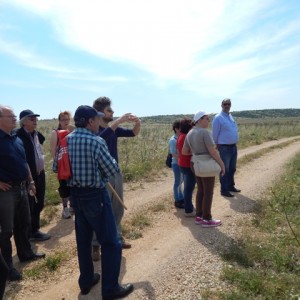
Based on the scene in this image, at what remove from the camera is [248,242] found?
5059 millimetres

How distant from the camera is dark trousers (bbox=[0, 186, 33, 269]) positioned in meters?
4.25

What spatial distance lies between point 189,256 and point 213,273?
574 mm

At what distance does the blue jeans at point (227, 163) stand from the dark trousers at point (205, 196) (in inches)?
81.6

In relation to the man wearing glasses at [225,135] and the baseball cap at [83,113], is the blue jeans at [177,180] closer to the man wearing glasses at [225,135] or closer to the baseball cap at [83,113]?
the man wearing glasses at [225,135]

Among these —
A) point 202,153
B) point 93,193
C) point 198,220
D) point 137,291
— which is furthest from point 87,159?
point 198,220

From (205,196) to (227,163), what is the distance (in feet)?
7.72

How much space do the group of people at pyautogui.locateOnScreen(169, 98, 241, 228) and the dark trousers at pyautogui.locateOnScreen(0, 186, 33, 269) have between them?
2.86 metres

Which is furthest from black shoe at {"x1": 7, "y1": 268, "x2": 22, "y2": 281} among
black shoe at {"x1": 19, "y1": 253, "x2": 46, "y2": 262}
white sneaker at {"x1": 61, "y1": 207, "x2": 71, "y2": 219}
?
white sneaker at {"x1": 61, "y1": 207, "x2": 71, "y2": 219}

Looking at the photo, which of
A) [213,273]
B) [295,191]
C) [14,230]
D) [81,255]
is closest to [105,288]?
[81,255]

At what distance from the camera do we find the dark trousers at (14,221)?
425 cm

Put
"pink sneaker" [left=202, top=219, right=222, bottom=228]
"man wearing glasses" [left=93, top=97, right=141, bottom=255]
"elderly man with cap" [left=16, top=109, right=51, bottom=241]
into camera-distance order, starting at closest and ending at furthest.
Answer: "man wearing glasses" [left=93, top=97, right=141, bottom=255] → "elderly man with cap" [left=16, top=109, right=51, bottom=241] → "pink sneaker" [left=202, top=219, right=222, bottom=228]

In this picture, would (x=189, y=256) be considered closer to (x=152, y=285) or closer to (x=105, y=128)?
(x=152, y=285)

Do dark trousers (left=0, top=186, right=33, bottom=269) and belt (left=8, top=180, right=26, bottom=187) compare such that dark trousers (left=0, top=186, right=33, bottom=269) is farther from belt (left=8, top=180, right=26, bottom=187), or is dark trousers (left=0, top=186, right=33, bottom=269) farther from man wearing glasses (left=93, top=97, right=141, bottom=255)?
man wearing glasses (left=93, top=97, right=141, bottom=255)

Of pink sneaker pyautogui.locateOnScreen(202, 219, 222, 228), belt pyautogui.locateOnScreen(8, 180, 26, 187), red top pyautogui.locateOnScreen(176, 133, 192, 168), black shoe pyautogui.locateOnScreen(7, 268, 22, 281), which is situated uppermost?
red top pyautogui.locateOnScreen(176, 133, 192, 168)
